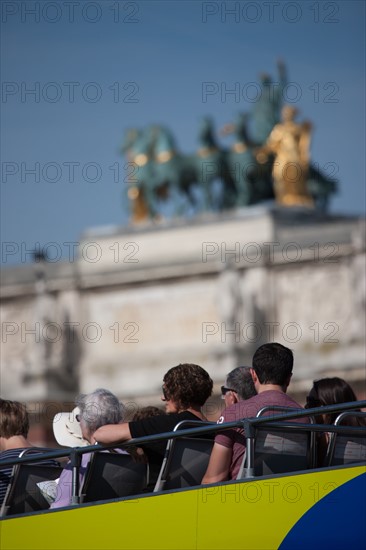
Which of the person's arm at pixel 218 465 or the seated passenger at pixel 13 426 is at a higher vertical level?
the seated passenger at pixel 13 426

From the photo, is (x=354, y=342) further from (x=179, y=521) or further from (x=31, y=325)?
(x=179, y=521)

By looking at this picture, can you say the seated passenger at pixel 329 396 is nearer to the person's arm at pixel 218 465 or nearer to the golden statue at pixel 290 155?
the person's arm at pixel 218 465

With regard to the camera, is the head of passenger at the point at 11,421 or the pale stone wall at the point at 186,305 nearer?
the head of passenger at the point at 11,421

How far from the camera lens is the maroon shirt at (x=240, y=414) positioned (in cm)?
859

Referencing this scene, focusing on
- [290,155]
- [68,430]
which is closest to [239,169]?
[290,155]

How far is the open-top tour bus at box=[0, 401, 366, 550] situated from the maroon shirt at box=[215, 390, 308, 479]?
11 cm

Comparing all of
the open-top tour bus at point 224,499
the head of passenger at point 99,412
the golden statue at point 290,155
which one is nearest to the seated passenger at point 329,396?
the open-top tour bus at point 224,499

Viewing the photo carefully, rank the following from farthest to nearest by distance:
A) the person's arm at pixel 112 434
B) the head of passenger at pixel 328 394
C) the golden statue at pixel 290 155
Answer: the golden statue at pixel 290 155 → the head of passenger at pixel 328 394 → the person's arm at pixel 112 434

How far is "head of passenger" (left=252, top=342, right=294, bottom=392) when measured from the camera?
898cm

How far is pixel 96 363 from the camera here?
156 feet

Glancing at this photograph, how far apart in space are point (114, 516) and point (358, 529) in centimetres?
120

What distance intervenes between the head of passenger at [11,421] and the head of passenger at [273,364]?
4.50 feet

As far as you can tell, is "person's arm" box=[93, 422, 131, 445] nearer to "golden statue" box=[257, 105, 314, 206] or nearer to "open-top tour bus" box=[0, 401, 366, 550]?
"open-top tour bus" box=[0, 401, 366, 550]

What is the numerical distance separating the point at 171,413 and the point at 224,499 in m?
0.84
